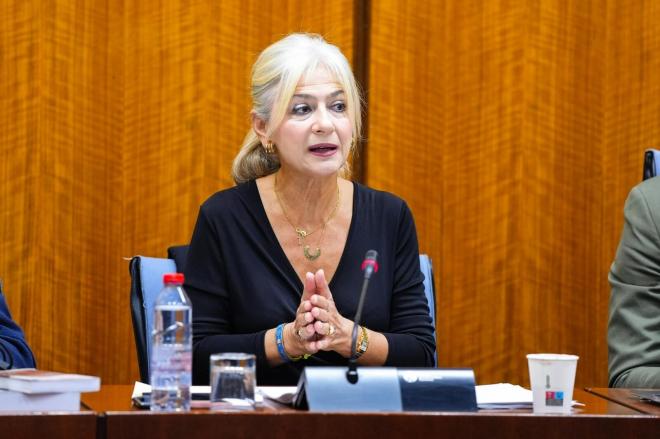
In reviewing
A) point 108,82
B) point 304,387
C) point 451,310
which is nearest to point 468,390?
point 304,387

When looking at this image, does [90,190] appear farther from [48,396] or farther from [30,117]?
[48,396]

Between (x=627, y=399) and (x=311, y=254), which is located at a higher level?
(x=311, y=254)

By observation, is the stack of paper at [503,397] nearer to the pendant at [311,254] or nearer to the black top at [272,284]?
the black top at [272,284]

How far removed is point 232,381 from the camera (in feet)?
5.41

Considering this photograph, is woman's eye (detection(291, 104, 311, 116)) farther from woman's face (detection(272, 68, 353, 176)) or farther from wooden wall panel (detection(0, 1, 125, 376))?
wooden wall panel (detection(0, 1, 125, 376))

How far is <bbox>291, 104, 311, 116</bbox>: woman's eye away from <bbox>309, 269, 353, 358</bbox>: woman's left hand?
1.54 ft

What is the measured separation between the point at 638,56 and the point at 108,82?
1654mm

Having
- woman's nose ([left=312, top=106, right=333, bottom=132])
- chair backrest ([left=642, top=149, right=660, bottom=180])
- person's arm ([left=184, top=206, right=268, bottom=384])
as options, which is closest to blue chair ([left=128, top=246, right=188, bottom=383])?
person's arm ([left=184, top=206, right=268, bottom=384])

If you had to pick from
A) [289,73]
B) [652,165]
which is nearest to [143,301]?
[289,73]

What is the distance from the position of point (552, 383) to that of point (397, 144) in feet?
5.54

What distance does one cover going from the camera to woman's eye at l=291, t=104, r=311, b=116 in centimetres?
242

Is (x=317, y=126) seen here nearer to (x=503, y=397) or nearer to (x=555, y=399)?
(x=503, y=397)

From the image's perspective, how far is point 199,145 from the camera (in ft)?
10.4

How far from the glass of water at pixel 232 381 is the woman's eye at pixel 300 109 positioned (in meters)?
0.90
